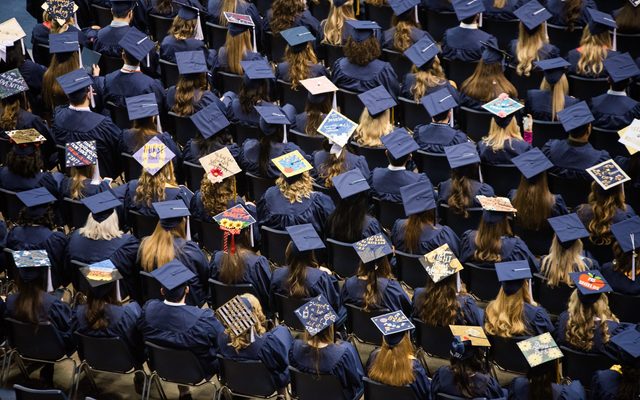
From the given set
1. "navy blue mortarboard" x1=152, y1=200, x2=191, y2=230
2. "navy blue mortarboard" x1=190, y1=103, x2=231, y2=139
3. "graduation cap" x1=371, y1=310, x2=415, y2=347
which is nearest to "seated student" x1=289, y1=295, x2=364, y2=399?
"graduation cap" x1=371, y1=310, x2=415, y2=347

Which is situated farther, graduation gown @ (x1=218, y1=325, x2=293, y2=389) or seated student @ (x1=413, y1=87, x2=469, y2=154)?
seated student @ (x1=413, y1=87, x2=469, y2=154)

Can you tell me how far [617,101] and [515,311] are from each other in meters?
2.84

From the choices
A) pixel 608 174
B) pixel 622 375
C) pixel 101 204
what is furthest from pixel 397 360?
pixel 101 204

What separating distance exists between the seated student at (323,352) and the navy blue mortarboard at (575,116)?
288cm

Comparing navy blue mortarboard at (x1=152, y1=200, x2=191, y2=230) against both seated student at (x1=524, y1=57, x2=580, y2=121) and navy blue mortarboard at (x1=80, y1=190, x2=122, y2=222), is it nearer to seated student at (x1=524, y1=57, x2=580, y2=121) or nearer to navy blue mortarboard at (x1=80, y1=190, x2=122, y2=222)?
navy blue mortarboard at (x1=80, y1=190, x2=122, y2=222)

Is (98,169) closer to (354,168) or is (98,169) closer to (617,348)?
(354,168)

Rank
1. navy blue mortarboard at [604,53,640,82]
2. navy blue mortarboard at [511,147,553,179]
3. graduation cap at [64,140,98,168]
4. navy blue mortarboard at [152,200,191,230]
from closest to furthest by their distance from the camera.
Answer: navy blue mortarboard at [152,200,191,230], navy blue mortarboard at [511,147,553,179], graduation cap at [64,140,98,168], navy blue mortarboard at [604,53,640,82]

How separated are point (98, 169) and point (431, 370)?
331cm

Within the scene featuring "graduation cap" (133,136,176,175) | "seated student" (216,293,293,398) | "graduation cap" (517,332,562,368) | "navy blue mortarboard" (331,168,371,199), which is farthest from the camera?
"graduation cap" (133,136,176,175)

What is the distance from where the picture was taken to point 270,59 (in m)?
11.9

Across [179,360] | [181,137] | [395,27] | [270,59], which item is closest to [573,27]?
[395,27]

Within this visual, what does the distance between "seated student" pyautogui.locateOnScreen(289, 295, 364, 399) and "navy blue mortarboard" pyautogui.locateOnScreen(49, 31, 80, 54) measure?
423 cm

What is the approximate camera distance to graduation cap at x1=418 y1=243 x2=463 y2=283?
8.24 meters

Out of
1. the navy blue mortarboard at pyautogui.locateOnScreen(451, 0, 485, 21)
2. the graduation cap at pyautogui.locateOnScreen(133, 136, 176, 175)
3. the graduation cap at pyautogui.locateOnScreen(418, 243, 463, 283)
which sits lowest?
the graduation cap at pyautogui.locateOnScreen(418, 243, 463, 283)
